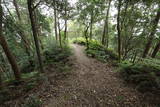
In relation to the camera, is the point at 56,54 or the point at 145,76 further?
the point at 56,54

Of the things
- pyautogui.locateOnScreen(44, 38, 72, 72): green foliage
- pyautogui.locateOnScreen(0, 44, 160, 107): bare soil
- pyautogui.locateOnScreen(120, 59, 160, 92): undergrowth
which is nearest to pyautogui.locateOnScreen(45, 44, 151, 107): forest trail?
pyautogui.locateOnScreen(0, 44, 160, 107): bare soil

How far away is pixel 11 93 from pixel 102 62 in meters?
6.31

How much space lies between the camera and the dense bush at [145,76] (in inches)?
137

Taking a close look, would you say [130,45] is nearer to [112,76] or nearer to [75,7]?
[112,76]

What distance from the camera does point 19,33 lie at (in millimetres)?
6996

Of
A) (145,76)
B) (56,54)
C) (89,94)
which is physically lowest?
(89,94)

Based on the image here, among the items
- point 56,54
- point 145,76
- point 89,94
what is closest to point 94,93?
point 89,94

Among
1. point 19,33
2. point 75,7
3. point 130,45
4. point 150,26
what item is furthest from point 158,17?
point 19,33

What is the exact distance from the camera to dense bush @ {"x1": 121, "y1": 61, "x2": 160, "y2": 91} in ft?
11.4

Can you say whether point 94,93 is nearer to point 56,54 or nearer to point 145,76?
point 145,76

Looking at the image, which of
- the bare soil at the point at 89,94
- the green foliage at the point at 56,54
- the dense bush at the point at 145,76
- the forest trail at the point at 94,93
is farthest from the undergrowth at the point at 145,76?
the green foliage at the point at 56,54

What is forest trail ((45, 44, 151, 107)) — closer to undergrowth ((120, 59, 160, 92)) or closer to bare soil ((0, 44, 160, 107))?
bare soil ((0, 44, 160, 107))

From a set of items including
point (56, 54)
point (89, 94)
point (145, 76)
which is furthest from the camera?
point (56, 54)

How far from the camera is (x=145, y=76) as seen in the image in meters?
3.75
